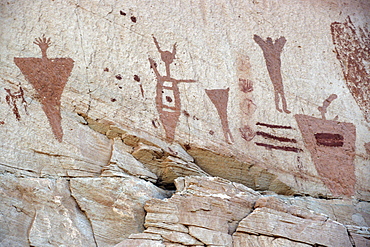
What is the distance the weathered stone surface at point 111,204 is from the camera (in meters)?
5.40

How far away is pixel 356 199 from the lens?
688 centimetres

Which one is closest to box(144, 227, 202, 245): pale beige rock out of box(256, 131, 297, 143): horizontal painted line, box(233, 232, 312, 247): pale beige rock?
box(233, 232, 312, 247): pale beige rock

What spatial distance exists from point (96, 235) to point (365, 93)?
4.71 m

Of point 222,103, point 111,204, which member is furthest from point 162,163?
point 222,103

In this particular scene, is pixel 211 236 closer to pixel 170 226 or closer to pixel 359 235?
pixel 170 226

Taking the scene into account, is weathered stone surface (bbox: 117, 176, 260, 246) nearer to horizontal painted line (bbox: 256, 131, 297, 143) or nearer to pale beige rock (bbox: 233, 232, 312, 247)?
pale beige rock (bbox: 233, 232, 312, 247)

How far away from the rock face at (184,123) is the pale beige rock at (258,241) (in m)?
0.02

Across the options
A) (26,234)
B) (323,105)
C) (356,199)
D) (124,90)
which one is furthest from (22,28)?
(356,199)

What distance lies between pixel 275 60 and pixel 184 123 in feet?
6.70

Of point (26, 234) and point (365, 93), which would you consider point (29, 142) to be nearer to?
point (26, 234)

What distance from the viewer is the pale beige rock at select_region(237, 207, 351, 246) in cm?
555

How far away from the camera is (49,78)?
6.18 metres

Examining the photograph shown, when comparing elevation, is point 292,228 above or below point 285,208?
below

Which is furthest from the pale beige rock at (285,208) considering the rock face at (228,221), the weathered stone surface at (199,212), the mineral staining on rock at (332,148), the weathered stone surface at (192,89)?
the mineral staining on rock at (332,148)
